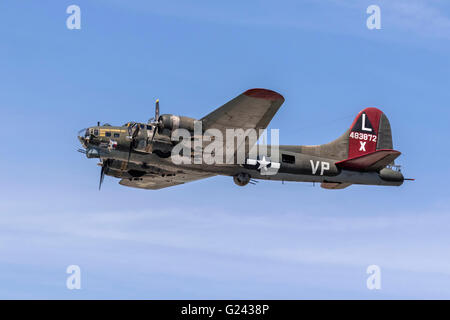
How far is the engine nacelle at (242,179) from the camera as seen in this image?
35.1m

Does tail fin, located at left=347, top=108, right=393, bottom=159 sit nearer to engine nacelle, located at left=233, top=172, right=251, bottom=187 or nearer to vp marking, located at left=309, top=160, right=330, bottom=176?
vp marking, located at left=309, top=160, right=330, bottom=176

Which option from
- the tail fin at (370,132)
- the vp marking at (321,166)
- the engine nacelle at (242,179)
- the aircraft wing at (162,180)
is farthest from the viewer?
the tail fin at (370,132)

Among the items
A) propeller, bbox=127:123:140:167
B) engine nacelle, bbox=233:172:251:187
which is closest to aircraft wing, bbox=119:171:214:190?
engine nacelle, bbox=233:172:251:187

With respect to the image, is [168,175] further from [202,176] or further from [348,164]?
[348,164]

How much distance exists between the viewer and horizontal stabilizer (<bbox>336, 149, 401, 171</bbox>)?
3569 cm

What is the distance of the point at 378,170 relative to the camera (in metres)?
37.1

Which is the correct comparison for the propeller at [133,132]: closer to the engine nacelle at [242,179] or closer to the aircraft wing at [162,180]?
the aircraft wing at [162,180]

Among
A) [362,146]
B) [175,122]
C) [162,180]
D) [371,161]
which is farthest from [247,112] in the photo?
[362,146]

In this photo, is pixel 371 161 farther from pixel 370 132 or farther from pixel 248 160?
pixel 248 160

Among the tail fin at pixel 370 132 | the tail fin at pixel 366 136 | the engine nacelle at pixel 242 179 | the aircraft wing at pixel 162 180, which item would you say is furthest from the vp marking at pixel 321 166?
the aircraft wing at pixel 162 180

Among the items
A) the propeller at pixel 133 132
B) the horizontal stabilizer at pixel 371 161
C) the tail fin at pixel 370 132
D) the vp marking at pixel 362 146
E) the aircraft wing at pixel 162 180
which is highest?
the tail fin at pixel 370 132

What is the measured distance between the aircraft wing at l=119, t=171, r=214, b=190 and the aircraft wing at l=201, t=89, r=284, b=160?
14.7 feet

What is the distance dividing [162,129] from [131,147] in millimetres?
2211
